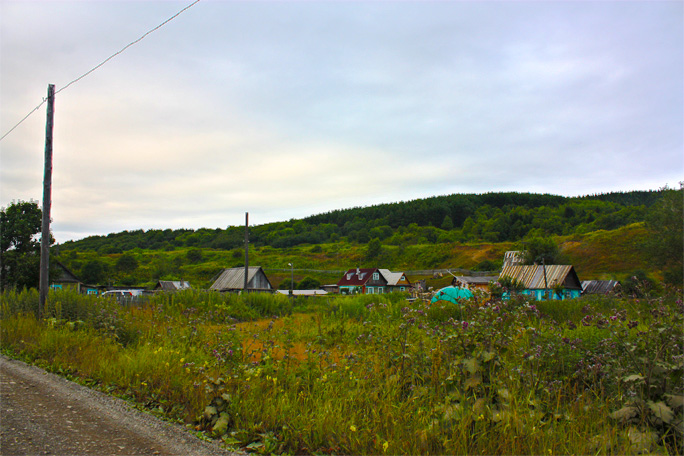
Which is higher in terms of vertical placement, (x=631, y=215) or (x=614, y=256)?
(x=631, y=215)

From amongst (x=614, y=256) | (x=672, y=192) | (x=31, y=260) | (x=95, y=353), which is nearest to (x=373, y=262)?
(x=614, y=256)

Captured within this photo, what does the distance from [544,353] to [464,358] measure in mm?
1244

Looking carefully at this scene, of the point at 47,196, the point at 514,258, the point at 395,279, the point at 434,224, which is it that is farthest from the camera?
the point at 434,224

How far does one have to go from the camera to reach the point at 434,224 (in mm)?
148125

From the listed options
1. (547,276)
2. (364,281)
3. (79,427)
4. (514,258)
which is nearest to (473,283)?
(79,427)

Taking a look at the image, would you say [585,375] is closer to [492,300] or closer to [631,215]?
[492,300]

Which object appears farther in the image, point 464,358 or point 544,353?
point 544,353

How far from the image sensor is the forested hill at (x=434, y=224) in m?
111

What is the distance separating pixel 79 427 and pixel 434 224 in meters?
148

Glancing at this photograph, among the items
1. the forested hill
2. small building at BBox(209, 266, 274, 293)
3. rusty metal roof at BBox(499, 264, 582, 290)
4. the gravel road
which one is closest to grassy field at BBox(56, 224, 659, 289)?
the forested hill

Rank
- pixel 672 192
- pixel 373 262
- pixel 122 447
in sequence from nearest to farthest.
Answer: pixel 122 447
pixel 672 192
pixel 373 262

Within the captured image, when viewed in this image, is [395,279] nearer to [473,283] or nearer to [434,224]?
[473,283]

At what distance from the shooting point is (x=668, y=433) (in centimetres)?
346

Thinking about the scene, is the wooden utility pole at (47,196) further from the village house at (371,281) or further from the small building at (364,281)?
the small building at (364,281)
